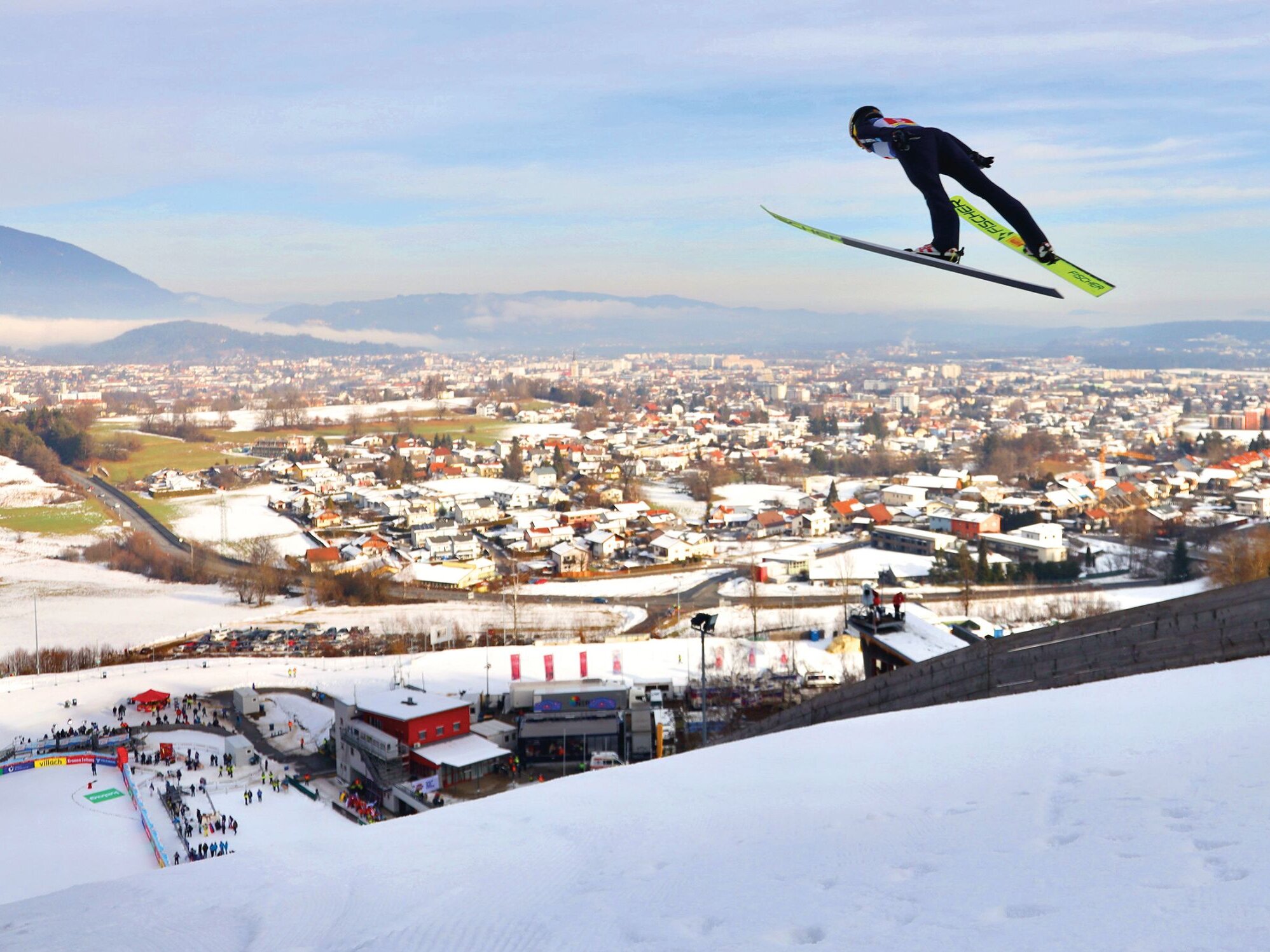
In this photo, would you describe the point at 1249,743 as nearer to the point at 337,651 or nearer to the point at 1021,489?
the point at 337,651

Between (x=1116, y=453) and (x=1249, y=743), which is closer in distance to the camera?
(x=1249, y=743)

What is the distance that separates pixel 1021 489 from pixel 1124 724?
757 inches

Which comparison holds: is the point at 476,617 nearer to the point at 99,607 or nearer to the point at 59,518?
the point at 99,607

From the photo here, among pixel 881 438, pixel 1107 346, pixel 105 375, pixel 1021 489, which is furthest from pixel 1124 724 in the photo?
pixel 1107 346

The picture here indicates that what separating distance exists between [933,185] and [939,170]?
39mm

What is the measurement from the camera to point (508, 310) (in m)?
126

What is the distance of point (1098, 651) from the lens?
2.06 meters

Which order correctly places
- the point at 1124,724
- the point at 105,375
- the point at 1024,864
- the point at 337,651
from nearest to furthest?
the point at 1024,864
the point at 1124,724
the point at 337,651
the point at 105,375

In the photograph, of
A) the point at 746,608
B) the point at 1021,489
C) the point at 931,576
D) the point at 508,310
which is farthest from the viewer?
the point at 508,310

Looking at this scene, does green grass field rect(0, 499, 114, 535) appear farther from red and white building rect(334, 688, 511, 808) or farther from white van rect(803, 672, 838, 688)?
white van rect(803, 672, 838, 688)

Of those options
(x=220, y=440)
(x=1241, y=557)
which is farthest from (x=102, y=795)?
(x=220, y=440)

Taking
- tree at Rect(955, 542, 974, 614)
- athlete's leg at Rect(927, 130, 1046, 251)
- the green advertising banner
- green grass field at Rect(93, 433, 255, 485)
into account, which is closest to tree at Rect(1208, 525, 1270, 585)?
tree at Rect(955, 542, 974, 614)

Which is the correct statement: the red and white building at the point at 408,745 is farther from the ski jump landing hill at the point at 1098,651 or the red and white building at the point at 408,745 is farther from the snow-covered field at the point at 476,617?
the ski jump landing hill at the point at 1098,651

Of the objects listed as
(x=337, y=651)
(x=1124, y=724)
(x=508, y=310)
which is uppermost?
(x=508, y=310)
